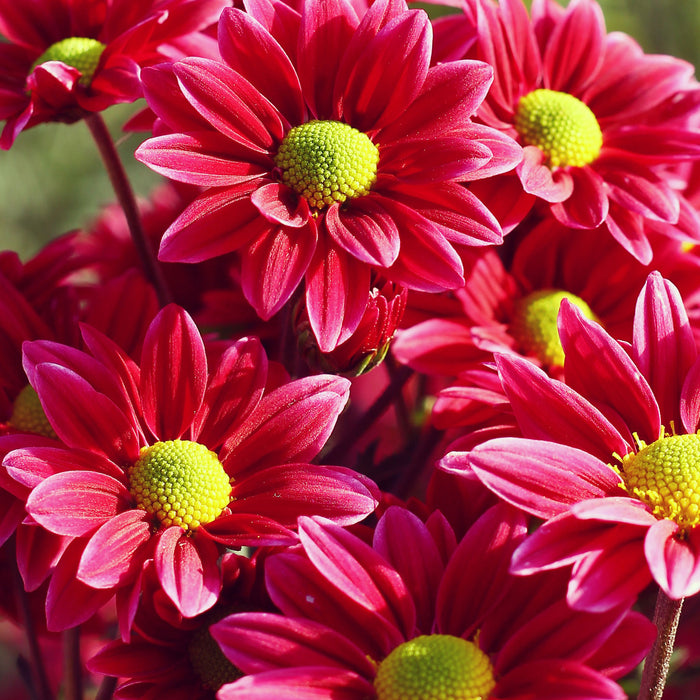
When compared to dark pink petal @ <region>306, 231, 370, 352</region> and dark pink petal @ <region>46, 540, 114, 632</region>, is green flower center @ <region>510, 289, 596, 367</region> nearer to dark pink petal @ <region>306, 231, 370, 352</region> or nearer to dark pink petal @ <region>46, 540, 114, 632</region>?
Answer: dark pink petal @ <region>306, 231, 370, 352</region>

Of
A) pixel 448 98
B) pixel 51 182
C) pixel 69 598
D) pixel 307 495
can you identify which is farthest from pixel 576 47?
pixel 51 182

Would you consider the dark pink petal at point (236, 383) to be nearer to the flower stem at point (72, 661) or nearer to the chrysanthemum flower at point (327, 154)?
the chrysanthemum flower at point (327, 154)

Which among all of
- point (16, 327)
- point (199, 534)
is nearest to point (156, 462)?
point (199, 534)

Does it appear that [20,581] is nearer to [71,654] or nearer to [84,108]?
[71,654]

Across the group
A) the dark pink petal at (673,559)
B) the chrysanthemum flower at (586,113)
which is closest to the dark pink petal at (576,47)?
the chrysanthemum flower at (586,113)

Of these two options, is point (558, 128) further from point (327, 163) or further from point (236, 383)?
point (236, 383)

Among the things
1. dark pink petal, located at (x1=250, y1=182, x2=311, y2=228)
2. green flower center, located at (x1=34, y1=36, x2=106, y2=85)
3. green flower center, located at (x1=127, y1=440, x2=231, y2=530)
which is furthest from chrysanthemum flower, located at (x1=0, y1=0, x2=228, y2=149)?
green flower center, located at (x1=127, y1=440, x2=231, y2=530)
